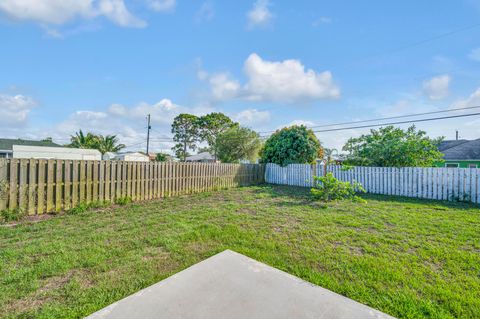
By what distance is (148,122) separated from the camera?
79.4 feet

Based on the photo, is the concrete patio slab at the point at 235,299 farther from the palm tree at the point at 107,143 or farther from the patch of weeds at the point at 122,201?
the palm tree at the point at 107,143

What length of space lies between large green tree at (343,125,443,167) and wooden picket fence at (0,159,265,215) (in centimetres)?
755

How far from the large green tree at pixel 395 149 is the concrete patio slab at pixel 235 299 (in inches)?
351

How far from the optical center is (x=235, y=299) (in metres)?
1.81

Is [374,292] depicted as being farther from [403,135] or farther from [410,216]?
[403,135]

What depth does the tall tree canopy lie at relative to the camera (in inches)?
1082

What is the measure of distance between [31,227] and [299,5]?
30.3 feet

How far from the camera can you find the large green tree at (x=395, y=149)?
28.0 ft

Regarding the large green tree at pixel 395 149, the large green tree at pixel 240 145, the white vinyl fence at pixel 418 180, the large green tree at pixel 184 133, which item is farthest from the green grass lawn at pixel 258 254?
the large green tree at pixel 184 133

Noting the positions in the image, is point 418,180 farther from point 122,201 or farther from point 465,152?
point 465,152

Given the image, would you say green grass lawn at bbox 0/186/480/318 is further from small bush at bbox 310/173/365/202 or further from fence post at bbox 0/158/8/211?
small bush at bbox 310/173/365/202

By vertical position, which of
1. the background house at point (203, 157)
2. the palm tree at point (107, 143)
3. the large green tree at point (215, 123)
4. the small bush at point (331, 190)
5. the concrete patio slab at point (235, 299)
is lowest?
the concrete patio slab at point (235, 299)

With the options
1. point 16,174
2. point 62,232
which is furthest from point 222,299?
point 16,174

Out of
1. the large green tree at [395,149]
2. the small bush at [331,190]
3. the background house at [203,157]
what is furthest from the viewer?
the background house at [203,157]
